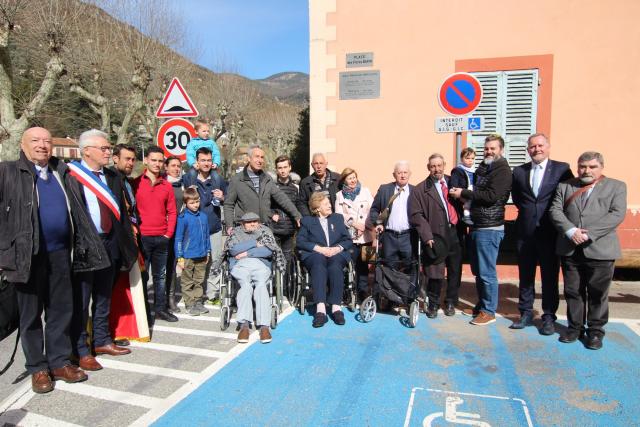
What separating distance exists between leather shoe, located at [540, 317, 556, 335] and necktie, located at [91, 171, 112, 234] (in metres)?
4.33

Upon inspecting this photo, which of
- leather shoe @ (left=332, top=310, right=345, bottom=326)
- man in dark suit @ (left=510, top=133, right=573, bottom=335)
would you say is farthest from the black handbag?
man in dark suit @ (left=510, top=133, right=573, bottom=335)

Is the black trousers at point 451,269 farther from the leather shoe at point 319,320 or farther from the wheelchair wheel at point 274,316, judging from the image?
the wheelchair wheel at point 274,316

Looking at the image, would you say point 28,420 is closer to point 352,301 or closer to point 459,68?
point 352,301

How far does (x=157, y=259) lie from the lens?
17.5ft

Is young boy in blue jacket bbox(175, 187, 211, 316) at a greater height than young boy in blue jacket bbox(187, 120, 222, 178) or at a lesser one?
lesser

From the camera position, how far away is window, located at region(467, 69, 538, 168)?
7875mm

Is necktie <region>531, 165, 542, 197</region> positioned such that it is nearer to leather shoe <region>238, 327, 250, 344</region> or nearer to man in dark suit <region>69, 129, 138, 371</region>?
leather shoe <region>238, 327, 250, 344</region>

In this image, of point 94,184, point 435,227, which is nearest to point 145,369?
point 94,184

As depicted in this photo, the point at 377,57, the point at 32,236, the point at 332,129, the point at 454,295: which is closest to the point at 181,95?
the point at 332,129

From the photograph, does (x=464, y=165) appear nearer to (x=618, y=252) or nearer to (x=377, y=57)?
(x=618, y=252)

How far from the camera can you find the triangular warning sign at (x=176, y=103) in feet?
23.5

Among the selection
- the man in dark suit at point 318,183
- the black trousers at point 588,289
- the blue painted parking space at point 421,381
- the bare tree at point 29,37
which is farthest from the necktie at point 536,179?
the bare tree at point 29,37

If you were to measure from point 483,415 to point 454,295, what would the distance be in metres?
2.46

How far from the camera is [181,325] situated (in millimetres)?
5453
